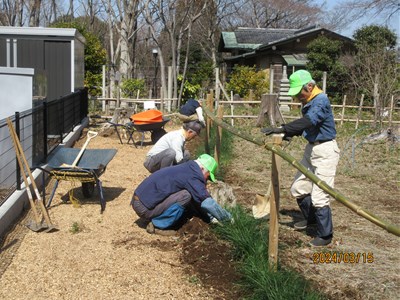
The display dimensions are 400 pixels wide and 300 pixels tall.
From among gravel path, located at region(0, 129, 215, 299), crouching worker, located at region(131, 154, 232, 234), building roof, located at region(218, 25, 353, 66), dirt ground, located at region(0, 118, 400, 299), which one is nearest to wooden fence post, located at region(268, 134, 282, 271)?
dirt ground, located at region(0, 118, 400, 299)

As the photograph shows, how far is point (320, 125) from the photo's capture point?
17.0 ft

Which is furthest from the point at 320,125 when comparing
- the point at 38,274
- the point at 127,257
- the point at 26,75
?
the point at 26,75

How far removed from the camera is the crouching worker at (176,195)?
5.16 meters

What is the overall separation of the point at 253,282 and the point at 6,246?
236 centimetres

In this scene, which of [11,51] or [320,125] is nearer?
[320,125]

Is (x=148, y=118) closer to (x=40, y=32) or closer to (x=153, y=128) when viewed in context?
(x=153, y=128)

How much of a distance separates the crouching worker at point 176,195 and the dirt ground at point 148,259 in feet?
0.52

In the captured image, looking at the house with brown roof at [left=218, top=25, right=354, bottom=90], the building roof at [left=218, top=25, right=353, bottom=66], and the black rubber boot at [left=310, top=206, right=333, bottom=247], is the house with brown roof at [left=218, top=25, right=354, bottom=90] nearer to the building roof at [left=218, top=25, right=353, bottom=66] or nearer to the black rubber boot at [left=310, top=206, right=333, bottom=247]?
the building roof at [left=218, top=25, right=353, bottom=66]

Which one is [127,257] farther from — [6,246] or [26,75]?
[26,75]

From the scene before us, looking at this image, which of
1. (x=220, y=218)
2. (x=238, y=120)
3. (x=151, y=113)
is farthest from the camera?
(x=238, y=120)

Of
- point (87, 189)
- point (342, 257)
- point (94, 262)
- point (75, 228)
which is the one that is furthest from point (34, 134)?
point (342, 257)

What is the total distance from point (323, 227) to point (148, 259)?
5.30 feet

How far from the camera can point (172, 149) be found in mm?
6395

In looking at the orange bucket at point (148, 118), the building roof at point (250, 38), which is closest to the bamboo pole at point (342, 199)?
the orange bucket at point (148, 118)
